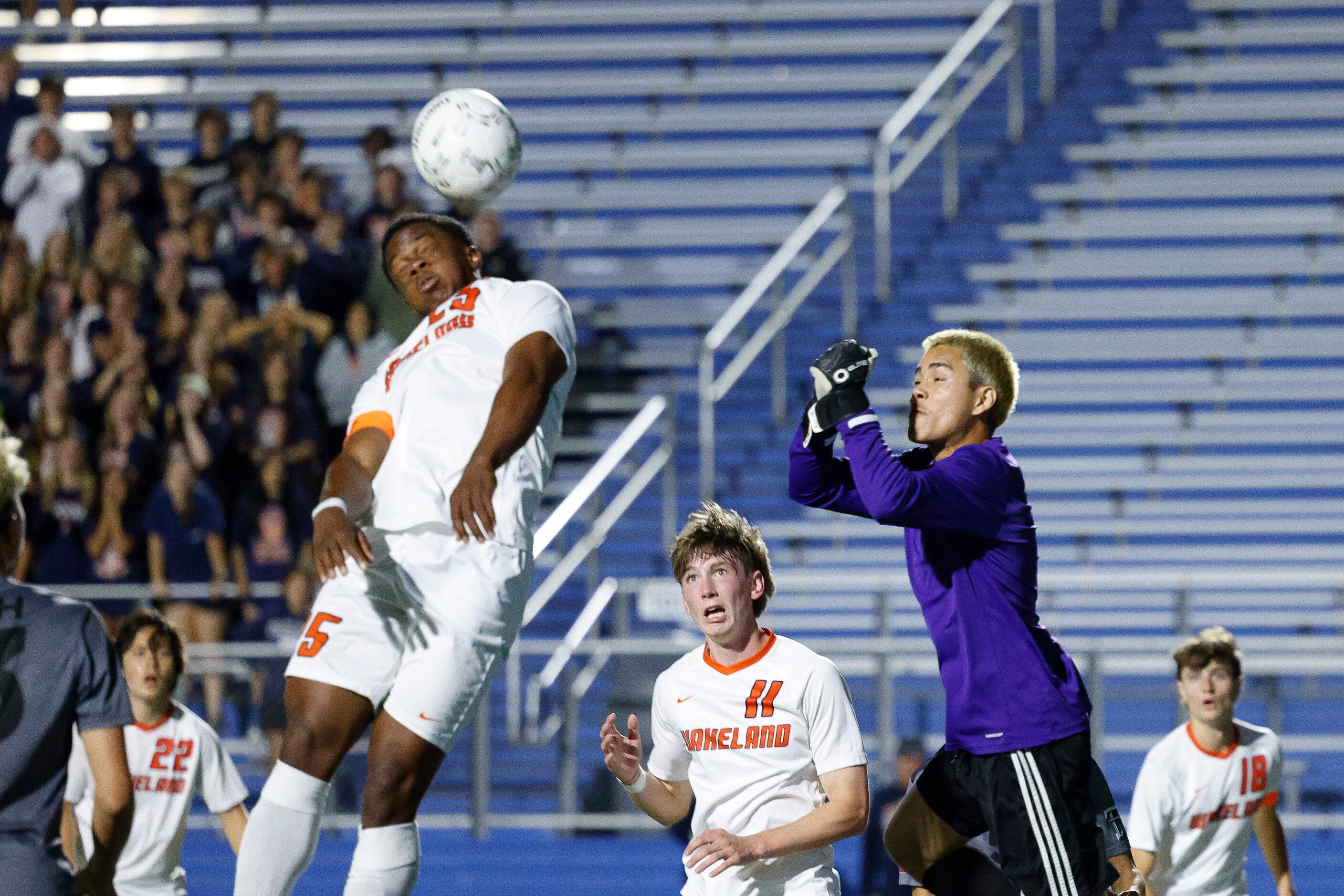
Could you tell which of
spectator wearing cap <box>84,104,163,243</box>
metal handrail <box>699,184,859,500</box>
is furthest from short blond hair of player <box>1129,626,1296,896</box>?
spectator wearing cap <box>84,104,163,243</box>

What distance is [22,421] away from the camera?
10.5 m

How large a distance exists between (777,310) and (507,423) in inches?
313

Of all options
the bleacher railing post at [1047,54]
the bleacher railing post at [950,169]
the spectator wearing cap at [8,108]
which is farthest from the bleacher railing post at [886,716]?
the spectator wearing cap at [8,108]

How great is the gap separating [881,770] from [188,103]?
32.1 ft

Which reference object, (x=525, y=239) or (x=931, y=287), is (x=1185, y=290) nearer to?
(x=931, y=287)

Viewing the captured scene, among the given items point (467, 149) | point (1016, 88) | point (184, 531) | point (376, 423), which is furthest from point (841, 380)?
point (1016, 88)

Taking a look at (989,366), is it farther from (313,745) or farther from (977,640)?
(313,745)

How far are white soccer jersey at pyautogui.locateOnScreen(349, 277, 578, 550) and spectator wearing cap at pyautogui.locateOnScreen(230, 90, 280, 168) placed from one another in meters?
8.09

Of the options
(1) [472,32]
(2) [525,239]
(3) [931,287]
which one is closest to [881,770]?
(3) [931,287]

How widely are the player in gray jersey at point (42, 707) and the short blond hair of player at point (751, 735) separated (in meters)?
1.04

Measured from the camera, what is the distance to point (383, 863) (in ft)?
12.2

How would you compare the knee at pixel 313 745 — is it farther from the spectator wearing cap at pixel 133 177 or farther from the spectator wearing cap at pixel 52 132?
the spectator wearing cap at pixel 52 132

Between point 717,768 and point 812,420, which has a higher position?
point 812,420

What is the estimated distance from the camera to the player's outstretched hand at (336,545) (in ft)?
12.3
